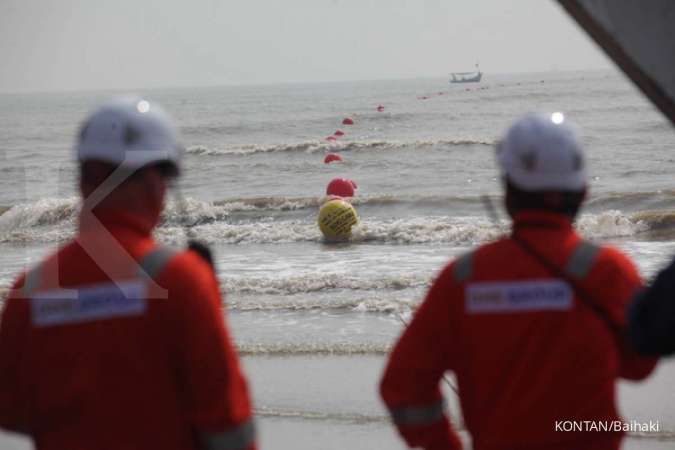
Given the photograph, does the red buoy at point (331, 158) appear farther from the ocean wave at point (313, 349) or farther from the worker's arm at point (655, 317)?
the worker's arm at point (655, 317)

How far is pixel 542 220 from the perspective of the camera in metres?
2.92

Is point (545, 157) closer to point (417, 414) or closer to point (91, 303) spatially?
point (417, 414)

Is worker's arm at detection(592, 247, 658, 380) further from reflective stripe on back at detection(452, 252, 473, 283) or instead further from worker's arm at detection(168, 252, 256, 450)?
worker's arm at detection(168, 252, 256, 450)

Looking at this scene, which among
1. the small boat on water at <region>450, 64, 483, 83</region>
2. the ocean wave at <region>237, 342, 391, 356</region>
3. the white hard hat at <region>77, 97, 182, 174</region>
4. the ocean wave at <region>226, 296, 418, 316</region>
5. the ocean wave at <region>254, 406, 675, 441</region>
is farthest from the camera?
the small boat on water at <region>450, 64, 483, 83</region>

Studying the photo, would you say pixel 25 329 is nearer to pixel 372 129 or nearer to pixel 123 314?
pixel 123 314

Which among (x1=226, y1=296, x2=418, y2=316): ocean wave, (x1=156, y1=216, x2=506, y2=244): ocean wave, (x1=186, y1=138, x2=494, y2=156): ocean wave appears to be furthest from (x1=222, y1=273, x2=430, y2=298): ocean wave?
(x1=186, y1=138, x2=494, y2=156): ocean wave

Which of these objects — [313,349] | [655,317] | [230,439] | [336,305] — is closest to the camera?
[655,317]

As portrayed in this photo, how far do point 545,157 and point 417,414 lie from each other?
691mm

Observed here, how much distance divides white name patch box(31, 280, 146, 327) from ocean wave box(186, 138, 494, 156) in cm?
3299

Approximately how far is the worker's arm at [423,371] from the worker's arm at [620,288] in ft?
1.20

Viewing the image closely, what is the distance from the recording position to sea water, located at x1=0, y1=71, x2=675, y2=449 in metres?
7.68

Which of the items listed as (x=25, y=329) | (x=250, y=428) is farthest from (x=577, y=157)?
(x=25, y=329)

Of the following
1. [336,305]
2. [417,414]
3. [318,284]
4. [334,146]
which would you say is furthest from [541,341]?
[334,146]

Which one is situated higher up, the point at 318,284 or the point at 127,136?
the point at 127,136
